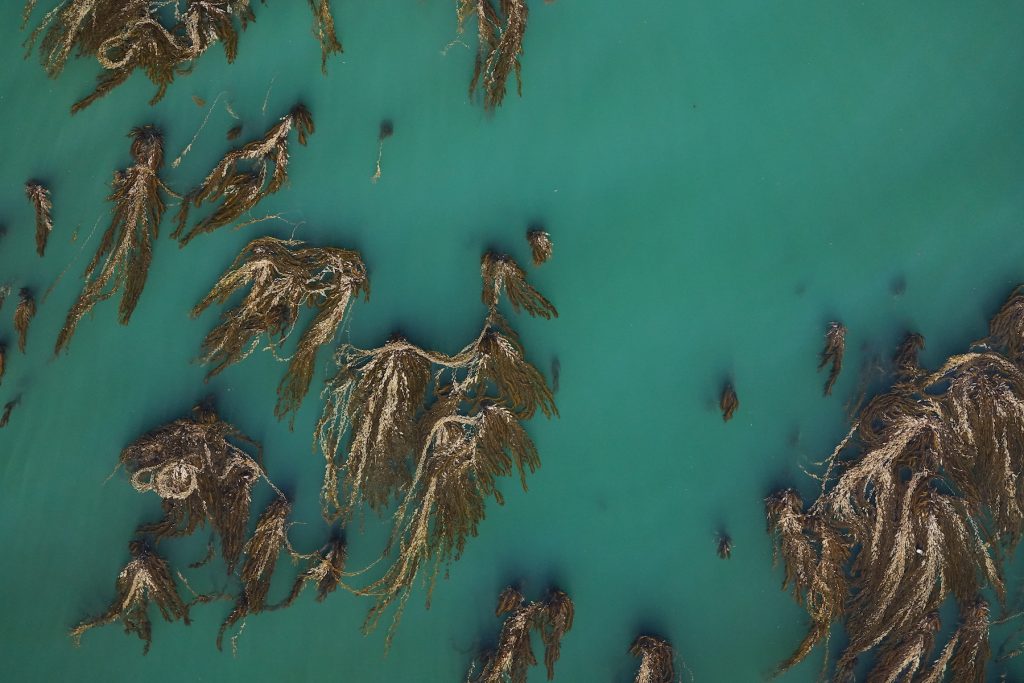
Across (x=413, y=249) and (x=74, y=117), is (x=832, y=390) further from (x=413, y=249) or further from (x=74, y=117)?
(x=74, y=117)

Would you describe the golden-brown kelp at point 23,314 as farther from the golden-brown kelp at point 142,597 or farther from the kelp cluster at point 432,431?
the kelp cluster at point 432,431

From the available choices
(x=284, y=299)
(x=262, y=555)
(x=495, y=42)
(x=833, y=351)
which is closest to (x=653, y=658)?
(x=833, y=351)

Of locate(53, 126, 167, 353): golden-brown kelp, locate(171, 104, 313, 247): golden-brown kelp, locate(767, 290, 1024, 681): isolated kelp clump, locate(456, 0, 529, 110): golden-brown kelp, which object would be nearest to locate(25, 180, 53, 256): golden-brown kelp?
locate(53, 126, 167, 353): golden-brown kelp

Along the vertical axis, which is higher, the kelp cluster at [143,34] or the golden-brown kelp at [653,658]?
the kelp cluster at [143,34]

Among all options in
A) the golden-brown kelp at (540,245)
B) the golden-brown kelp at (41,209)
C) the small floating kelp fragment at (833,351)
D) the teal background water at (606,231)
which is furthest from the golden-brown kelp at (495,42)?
the golden-brown kelp at (41,209)

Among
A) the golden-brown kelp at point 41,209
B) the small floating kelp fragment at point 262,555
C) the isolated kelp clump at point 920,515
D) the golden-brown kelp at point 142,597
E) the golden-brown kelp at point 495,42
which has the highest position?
the golden-brown kelp at point 495,42

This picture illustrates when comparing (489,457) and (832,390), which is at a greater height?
(832,390)

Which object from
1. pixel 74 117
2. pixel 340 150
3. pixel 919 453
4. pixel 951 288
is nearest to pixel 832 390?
pixel 919 453
